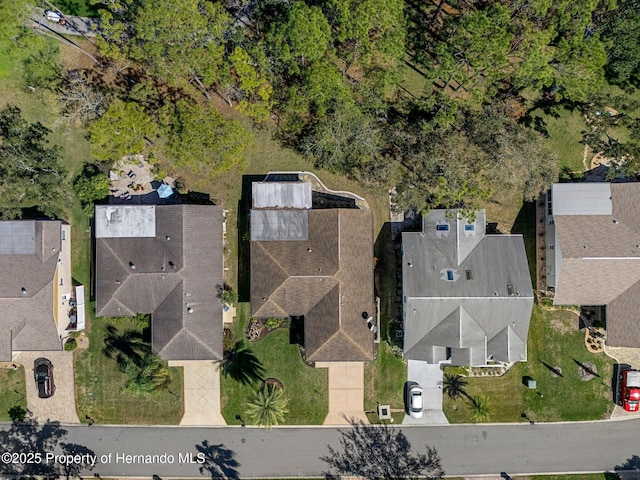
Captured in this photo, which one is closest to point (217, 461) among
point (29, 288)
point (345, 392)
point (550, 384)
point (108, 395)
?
point (108, 395)

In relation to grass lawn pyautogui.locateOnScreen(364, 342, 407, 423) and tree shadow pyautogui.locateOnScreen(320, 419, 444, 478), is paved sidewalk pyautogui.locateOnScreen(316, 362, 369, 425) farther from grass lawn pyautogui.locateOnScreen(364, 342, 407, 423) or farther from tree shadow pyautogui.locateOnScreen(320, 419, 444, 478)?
tree shadow pyautogui.locateOnScreen(320, 419, 444, 478)

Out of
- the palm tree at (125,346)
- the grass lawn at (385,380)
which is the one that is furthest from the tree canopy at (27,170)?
the grass lawn at (385,380)

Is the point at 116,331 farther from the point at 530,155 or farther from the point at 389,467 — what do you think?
the point at 530,155

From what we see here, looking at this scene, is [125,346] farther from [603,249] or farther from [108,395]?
[603,249]

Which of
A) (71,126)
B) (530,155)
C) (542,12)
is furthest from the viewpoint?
(71,126)

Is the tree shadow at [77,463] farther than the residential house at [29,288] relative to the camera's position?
Yes

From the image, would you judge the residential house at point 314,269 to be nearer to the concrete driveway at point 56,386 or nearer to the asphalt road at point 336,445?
the asphalt road at point 336,445

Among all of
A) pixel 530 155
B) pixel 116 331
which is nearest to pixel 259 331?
pixel 116 331
